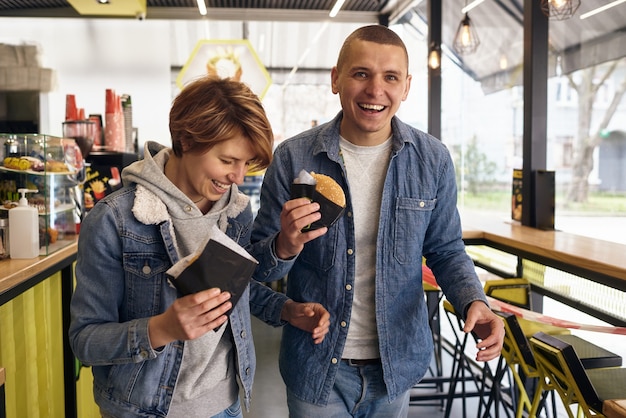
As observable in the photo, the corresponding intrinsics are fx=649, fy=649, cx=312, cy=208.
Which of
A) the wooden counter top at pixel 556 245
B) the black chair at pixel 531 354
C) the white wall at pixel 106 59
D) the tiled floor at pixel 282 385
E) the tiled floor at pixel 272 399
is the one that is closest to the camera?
the black chair at pixel 531 354

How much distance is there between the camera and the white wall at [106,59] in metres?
7.51

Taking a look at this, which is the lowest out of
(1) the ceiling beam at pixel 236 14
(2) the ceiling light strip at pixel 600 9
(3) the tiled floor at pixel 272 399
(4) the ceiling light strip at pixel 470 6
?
(3) the tiled floor at pixel 272 399

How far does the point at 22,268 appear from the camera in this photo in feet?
7.84

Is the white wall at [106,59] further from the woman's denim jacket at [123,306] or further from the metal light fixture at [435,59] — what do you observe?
the woman's denim jacket at [123,306]

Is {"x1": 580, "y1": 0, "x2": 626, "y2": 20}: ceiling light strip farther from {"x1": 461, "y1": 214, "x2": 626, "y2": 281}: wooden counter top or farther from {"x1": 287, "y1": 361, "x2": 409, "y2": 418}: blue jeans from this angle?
{"x1": 287, "y1": 361, "x2": 409, "y2": 418}: blue jeans

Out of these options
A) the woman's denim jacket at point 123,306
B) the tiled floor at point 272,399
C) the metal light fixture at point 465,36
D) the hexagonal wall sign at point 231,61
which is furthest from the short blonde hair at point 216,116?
the hexagonal wall sign at point 231,61

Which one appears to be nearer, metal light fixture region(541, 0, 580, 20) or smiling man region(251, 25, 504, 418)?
smiling man region(251, 25, 504, 418)

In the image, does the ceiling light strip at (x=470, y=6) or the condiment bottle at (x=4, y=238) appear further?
the ceiling light strip at (x=470, y=6)

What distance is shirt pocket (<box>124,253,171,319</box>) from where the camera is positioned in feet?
4.80

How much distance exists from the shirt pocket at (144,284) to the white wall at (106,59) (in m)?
6.28

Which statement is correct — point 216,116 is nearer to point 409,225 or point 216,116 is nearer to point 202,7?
point 409,225

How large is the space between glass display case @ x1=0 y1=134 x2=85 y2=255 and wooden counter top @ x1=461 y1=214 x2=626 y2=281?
235cm

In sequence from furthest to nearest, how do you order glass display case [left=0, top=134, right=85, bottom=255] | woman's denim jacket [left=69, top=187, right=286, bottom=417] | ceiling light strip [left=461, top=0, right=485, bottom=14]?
ceiling light strip [left=461, top=0, right=485, bottom=14]
glass display case [left=0, top=134, right=85, bottom=255]
woman's denim jacket [left=69, top=187, right=286, bottom=417]

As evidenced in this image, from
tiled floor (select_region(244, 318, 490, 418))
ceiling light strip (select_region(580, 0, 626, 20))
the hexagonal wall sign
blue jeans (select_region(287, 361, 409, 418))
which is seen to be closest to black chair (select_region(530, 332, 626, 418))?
→ blue jeans (select_region(287, 361, 409, 418))
